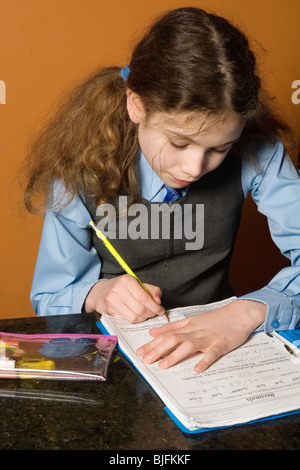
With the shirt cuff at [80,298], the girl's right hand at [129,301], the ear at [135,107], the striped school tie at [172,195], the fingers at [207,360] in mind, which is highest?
the ear at [135,107]

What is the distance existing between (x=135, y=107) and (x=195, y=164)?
179mm

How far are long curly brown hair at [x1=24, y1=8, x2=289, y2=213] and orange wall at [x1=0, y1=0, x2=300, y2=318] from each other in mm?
533

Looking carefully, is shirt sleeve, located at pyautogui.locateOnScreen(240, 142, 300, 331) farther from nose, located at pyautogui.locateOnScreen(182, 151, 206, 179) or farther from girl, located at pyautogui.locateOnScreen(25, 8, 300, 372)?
nose, located at pyautogui.locateOnScreen(182, 151, 206, 179)

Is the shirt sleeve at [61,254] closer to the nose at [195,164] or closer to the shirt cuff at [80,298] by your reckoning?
the shirt cuff at [80,298]

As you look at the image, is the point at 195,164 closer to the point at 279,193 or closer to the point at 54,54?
the point at 279,193

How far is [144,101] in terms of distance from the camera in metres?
0.99

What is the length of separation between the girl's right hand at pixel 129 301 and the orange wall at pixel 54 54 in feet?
2.54

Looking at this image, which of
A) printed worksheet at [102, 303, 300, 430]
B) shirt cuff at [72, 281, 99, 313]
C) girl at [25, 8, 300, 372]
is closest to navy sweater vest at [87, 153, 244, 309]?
girl at [25, 8, 300, 372]

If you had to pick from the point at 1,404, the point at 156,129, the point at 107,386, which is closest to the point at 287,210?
the point at 156,129

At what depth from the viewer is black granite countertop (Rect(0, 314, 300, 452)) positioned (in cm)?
61

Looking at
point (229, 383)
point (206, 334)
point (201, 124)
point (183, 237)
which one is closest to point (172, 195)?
point (183, 237)

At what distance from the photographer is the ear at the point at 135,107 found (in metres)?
1.02

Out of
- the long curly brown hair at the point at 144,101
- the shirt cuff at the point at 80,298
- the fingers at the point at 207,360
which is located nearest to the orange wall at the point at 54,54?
the long curly brown hair at the point at 144,101

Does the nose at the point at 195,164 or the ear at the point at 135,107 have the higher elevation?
the ear at the point at 135,107
